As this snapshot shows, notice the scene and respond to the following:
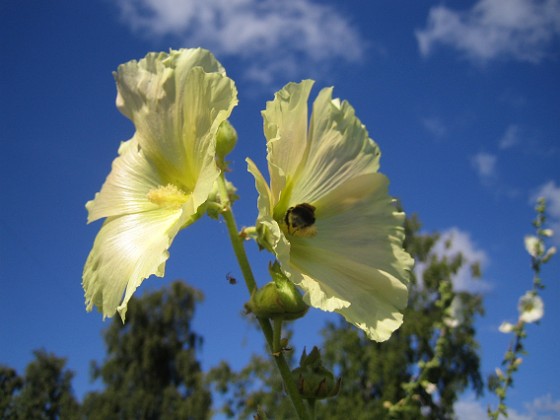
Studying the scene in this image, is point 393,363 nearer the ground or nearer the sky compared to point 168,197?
nearer the sky

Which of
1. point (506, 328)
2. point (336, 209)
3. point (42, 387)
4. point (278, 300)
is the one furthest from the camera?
point (42, 387)

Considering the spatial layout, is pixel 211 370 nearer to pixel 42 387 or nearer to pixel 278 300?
pixel 42 387

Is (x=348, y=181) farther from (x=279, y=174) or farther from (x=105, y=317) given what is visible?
(x=105, y=317)

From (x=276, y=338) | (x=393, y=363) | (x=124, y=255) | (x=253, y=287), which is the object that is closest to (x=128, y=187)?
(x=124, y=255)

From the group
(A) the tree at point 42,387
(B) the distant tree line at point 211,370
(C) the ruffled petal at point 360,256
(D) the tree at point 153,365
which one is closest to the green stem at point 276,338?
(C) the ruffled petal at point 360,256

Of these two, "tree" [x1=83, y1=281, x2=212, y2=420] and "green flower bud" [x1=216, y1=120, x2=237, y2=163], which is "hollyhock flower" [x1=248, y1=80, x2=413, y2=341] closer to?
"green flower bud" [x1=216, y1=120, x2=237, y2=163]

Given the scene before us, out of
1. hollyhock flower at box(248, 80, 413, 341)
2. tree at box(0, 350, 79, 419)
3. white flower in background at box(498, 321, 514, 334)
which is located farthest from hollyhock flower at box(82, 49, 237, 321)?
tree at box(0, 350, 79, 419)
